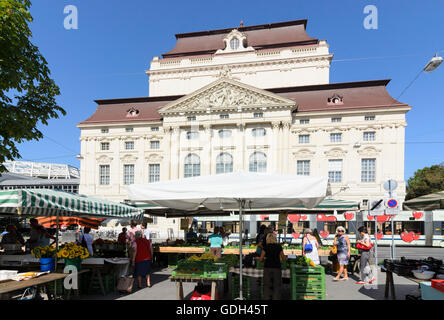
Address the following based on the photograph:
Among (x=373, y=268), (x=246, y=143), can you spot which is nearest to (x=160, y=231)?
(x=246, y=143)

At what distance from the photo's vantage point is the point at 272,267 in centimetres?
670

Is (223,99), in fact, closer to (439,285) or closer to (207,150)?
(207,150)

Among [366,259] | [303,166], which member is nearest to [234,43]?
[303,166]

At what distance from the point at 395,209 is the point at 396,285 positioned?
235cm

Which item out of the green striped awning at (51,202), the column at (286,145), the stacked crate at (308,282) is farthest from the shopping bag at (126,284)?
the column at (286,145)

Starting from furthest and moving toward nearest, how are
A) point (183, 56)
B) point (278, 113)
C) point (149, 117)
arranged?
point (183, 56)
point (149, 117)
point (278, 113)

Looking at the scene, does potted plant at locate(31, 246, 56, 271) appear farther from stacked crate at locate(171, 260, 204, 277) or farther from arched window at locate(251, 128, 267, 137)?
arched window at locate(251, 128, 267, 137)

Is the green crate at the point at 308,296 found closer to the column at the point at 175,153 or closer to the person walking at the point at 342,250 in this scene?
the person walking at the point at 342,250

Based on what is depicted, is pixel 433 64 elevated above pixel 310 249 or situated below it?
above

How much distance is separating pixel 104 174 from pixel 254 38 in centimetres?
2851

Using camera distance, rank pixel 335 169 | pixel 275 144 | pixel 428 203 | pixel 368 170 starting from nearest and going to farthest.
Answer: pixel 428 203 → pixel 368 170 → pixel 335 169 → pixel 275 144
